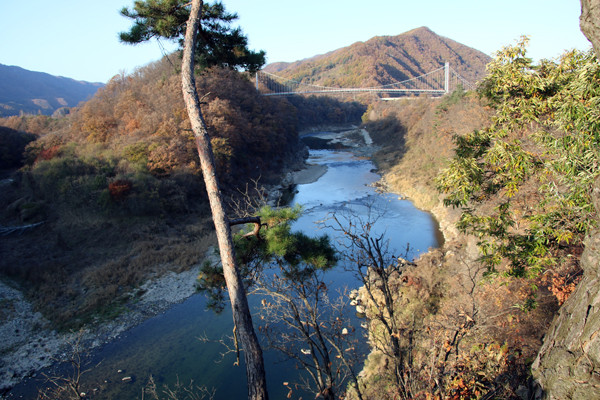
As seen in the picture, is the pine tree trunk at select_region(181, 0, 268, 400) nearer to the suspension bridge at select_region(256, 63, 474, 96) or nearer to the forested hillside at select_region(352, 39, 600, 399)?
the forested hillside at select_region(352, 39, 600, 399)

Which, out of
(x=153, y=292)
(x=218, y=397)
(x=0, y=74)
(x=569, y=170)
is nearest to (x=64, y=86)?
(x=0, y=74)

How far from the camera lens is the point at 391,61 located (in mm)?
80312

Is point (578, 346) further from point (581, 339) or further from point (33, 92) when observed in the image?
point (33, 92)

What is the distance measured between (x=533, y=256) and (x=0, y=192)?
21.0 metres

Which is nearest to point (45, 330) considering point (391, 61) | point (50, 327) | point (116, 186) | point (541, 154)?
point (50, 327)

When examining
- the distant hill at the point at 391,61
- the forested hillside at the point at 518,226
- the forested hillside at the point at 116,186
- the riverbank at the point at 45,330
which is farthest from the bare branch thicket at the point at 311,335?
the distant hill at the point at 391,61

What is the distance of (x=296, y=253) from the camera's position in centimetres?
542

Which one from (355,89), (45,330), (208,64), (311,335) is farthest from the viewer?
(355,89)

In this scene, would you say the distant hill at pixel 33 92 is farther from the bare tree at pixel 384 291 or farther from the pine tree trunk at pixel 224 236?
the bare tree at pixel 384 291

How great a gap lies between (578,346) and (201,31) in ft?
17.5

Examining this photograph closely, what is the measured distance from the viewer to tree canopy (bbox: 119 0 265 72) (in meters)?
4.49

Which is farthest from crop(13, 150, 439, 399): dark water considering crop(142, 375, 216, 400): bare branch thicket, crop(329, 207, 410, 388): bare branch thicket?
crop(329, 207, 410, 388): bare branch thicket

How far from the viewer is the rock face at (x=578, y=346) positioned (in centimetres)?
254

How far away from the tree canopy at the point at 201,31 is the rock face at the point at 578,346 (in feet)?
15.5
